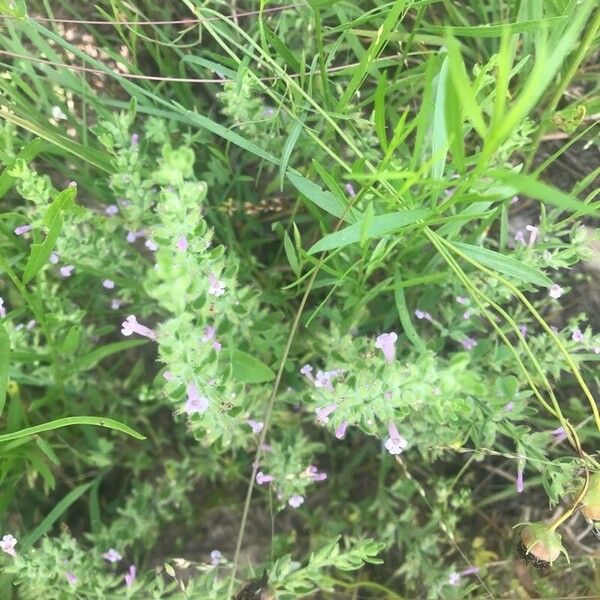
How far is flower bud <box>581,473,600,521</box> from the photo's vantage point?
1101 millimetres

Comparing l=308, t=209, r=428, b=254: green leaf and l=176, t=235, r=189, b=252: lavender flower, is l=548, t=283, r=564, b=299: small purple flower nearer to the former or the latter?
l=308, t=209, r=428, b=254: green leaf

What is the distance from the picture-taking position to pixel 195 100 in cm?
160

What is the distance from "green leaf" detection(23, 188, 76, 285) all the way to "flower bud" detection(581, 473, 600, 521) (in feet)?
3.49

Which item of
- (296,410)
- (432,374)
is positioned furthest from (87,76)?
(432,374)

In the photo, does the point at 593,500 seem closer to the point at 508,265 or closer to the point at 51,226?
the point at 508,265

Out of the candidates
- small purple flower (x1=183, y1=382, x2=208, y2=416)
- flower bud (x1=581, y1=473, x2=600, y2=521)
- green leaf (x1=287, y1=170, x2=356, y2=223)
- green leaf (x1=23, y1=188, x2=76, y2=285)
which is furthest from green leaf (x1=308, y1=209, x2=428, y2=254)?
flower bud (x1=581, y1=473, x2=600, y2=521)

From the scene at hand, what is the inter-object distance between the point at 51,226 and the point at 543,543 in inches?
41.9

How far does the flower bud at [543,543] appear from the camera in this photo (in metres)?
1.12

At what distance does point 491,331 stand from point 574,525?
22.3 inches

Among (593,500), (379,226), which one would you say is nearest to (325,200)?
(379,226)

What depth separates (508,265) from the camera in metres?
1.09

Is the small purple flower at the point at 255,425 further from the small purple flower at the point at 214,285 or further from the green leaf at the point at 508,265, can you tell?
the green leaf at the point at 508,265

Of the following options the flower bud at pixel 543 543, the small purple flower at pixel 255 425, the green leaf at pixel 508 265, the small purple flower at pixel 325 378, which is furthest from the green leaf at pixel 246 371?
the flower bud at pixel 543 543

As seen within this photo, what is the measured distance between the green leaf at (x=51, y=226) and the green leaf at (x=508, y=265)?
2.26 ft
